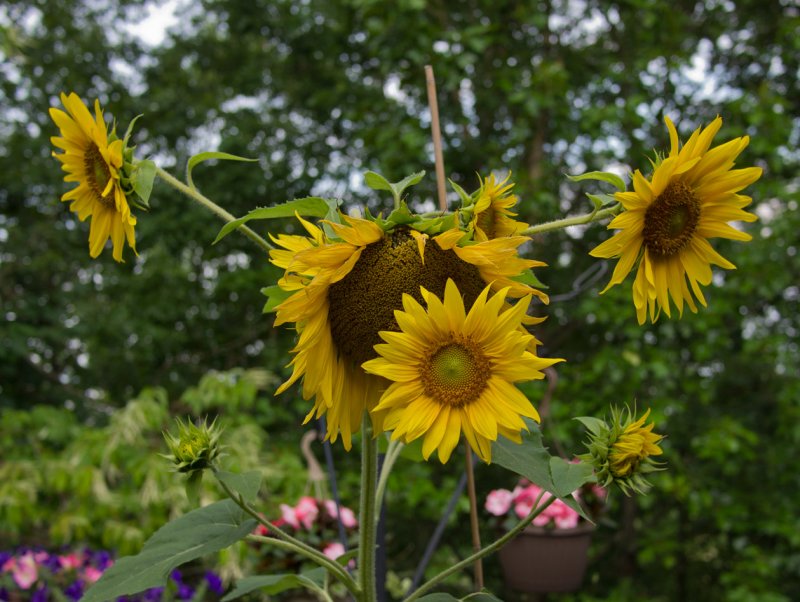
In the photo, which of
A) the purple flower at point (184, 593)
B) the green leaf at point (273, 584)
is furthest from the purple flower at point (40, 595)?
the green leaf at point (273, 584)

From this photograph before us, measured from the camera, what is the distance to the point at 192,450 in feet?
1.59

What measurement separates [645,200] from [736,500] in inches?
103

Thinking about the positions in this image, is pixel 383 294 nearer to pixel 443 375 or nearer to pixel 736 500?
pixel 443 375

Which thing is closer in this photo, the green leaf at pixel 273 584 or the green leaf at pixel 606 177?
the green leaf at pixel 606 177

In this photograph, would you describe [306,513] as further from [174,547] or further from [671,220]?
[671,220]

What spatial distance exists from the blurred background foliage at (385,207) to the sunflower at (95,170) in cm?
116

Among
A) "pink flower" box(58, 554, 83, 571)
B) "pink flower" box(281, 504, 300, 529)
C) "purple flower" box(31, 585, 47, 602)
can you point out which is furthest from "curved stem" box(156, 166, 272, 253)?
"pink flower" box(58, 554, 83, 571)

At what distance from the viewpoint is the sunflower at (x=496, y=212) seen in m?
0.47

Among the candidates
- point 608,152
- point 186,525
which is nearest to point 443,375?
point 186,525

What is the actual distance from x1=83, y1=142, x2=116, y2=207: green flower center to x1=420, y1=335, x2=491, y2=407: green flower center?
0.80 ft

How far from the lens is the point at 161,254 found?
3027 millimetres

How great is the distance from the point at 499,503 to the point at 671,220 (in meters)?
1.11

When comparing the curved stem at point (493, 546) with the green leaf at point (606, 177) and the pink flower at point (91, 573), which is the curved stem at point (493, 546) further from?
the pink flower at point (91, 573)

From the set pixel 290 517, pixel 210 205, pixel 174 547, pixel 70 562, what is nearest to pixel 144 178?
pixel 210 205
